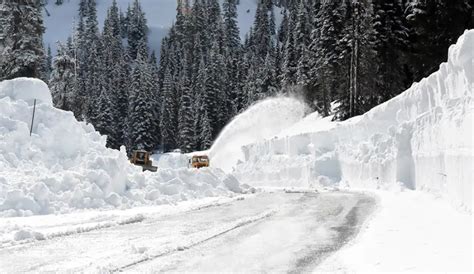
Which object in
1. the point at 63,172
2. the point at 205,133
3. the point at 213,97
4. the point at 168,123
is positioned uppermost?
the point at 213,97

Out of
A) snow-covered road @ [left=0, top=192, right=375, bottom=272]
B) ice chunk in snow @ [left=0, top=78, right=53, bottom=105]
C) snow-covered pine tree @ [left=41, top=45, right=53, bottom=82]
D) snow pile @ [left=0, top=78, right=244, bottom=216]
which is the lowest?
snow-covered road @ [left=0, top=192, right=375, bottom=272]

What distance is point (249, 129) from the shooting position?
48.6 meters

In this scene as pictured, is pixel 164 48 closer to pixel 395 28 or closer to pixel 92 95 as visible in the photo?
pixel 92 95

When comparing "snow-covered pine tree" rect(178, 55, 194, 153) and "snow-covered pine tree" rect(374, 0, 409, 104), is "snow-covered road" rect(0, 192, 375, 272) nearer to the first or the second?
"snow-covered pine tree" rect(374, 0, 409, 104)

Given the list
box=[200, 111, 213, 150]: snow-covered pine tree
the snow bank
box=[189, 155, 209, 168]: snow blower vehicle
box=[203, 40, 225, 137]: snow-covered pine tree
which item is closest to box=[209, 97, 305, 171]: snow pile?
box=[189, 155, 209, 168]: snow blower vehicle

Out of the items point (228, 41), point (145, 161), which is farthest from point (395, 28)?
point (228, 41)

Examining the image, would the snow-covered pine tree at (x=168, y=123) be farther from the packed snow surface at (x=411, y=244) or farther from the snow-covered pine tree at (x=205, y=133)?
the packed snow surface at (x=411, y=244)

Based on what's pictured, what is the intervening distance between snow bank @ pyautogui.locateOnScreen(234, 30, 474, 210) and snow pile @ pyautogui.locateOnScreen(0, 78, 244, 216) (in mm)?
5813

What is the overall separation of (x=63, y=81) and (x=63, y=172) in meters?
37.1

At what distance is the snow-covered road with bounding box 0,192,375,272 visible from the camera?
6523 millimetres

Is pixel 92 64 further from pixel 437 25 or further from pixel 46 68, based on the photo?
pixel 437 25

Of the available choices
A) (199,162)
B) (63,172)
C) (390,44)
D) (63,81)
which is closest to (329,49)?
(390,44)

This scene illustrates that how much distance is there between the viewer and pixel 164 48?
13862cm

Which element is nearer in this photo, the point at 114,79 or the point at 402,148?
the point at 402,148
